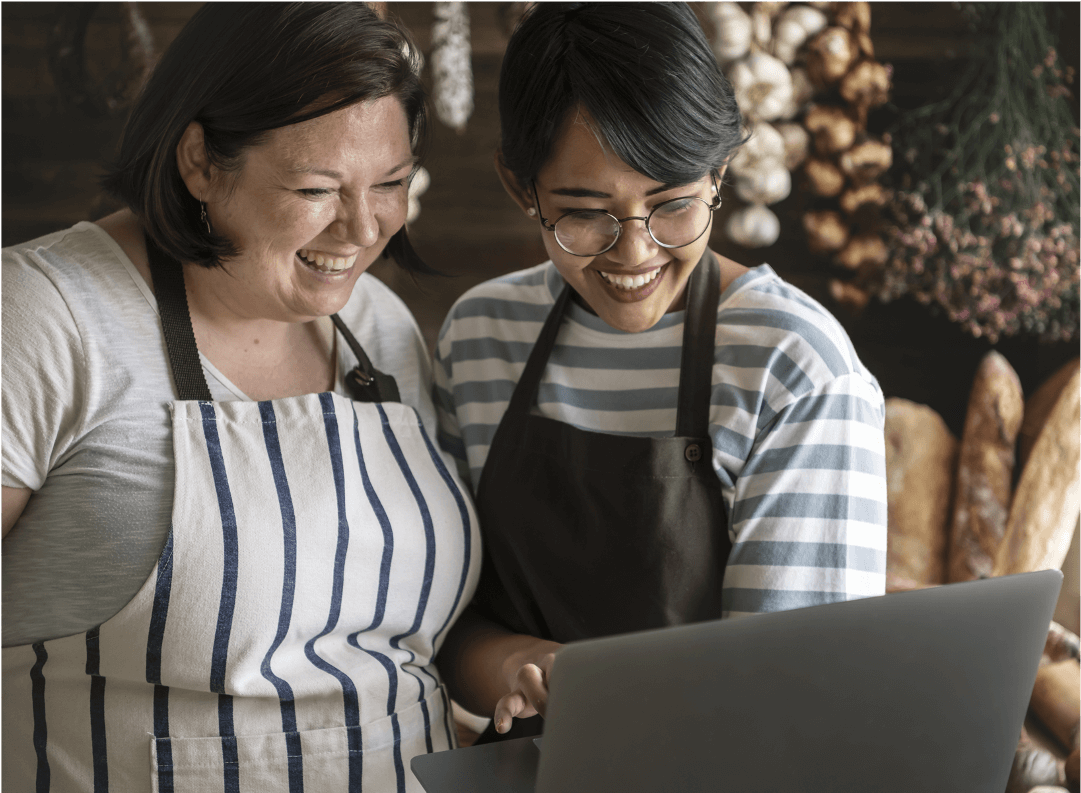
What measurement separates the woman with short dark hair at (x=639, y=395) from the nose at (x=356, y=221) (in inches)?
7.3

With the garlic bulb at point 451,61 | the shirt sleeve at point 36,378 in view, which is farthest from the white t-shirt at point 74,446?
the garlic bulb at point 451,61

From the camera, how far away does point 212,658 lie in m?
0.94

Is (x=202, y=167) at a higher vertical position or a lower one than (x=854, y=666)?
higher

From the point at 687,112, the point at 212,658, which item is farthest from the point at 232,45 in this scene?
the point at 212,658

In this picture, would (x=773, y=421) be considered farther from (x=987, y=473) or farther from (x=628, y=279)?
(x=987, y=473)

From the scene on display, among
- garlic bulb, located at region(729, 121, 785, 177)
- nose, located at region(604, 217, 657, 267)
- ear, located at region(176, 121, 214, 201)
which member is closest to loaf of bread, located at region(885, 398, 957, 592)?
garlic bulb, located at region(729, 121, 785, 177)

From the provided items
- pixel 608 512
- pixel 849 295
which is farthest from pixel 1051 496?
pixel 608 512

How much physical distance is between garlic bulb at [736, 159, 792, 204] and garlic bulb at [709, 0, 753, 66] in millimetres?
234

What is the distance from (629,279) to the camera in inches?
40.8

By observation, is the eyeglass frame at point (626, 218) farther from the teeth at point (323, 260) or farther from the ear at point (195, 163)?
the ear at point (195, 163)

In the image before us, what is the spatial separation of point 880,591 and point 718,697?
410mm

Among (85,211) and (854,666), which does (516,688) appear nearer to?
(854,666)

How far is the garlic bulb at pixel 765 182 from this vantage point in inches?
71.2

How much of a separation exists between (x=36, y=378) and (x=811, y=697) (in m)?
0.82
